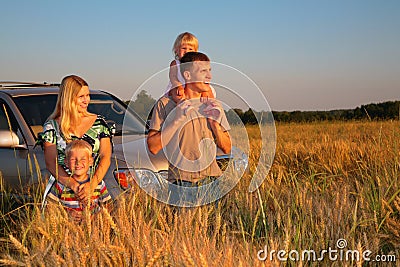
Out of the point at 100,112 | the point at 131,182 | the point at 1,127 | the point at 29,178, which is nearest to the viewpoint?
the point at 131,182

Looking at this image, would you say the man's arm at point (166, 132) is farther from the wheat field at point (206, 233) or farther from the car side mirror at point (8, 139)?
the car side mirror at point (8, 139)

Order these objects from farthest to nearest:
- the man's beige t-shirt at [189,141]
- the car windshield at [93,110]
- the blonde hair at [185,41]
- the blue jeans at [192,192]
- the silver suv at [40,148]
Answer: the car windshield at [93,110], the silver suv at [40,148], the blonde hair at [185,41], the blue jeans at [192,192], the man's beige t-shirt at [189,141]

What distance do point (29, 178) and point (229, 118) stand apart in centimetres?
232

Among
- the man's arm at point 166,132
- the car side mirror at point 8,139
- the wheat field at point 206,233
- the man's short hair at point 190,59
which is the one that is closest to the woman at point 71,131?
the wheat field at point 206,233

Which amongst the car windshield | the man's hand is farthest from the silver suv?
the man's hand

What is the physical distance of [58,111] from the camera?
14.8 feet

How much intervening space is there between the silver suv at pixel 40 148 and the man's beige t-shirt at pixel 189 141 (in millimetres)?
467

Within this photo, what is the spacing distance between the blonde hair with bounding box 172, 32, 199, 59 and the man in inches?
19.0

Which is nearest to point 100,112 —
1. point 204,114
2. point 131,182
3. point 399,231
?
point 131,182

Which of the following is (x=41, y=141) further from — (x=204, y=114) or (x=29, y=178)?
(x=204, y=114)

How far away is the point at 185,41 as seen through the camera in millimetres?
4383

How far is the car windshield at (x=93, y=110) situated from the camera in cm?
573

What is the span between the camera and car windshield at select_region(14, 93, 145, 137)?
18.8ft

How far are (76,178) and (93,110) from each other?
2210mm
